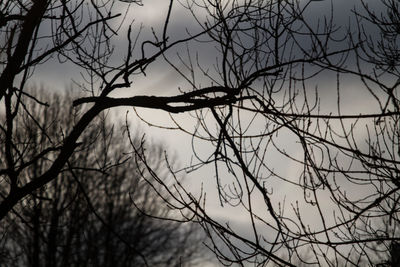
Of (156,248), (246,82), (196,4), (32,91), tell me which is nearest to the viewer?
(246,82)

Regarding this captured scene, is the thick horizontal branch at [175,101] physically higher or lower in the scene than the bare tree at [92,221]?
lower

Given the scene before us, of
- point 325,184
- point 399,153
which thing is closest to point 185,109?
point 325,184

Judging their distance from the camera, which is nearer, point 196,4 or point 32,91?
point 196,4

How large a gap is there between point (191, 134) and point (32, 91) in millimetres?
16357

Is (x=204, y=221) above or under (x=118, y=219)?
under

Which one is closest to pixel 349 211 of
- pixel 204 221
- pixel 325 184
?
pixel 325 184

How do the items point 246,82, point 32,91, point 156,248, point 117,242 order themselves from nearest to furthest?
point 246,82
point 32,91
point 117,242
point 156,248

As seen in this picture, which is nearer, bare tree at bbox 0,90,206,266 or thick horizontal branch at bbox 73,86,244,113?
thick horizontal branch at bbox 73,86,244,113

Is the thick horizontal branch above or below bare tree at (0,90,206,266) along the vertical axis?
below

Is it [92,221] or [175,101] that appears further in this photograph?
[92,221]

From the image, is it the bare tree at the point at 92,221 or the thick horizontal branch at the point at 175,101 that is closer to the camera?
the thick horizontal branch at the point at 175,101

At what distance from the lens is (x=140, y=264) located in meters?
22.6

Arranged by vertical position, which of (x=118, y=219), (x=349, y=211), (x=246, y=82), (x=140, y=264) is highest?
(x=118, y=219)

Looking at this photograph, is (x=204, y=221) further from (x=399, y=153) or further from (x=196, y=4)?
(x=196, y=4)
